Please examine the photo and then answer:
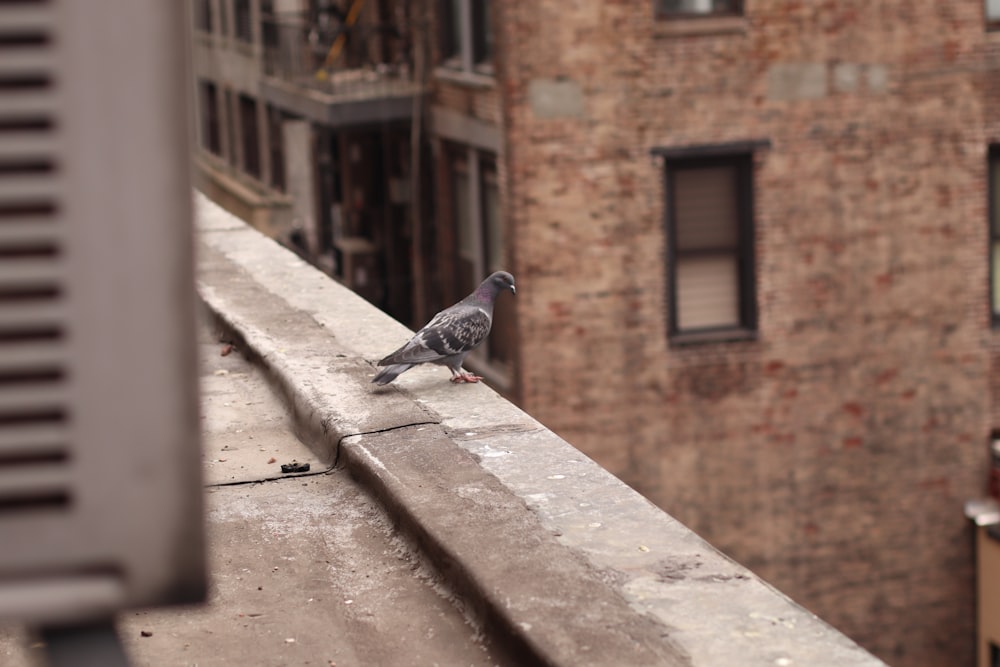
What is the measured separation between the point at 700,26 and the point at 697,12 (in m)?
0.25

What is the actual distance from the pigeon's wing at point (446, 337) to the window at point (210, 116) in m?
28.3

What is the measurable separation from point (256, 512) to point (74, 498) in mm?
3229

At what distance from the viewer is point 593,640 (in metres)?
3.09

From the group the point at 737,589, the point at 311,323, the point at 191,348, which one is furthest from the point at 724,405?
the point at 191,348

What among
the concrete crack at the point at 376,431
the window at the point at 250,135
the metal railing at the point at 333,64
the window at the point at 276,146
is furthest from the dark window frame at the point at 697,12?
the window at the point at 250,135

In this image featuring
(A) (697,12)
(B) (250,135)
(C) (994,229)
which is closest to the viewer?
(A) (697,12)

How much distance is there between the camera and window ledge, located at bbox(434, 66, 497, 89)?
15.1 metres

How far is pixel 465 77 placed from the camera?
1598 cm

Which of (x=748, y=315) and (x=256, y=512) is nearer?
(x=256, y=512)

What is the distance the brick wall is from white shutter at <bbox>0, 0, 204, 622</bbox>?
12.9m

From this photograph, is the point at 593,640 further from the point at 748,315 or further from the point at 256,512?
the point at 748,315

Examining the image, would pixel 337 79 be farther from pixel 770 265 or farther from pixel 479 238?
pixel 770 265

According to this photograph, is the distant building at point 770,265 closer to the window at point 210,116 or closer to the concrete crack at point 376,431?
the concrete crack at point 376,431

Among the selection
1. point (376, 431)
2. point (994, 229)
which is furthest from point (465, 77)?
point (376, 431)
